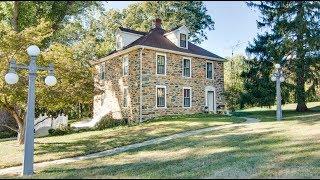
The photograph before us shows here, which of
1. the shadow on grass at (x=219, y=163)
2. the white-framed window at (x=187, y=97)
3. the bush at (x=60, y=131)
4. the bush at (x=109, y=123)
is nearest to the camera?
the shadow on grass at (x=219, y=163)

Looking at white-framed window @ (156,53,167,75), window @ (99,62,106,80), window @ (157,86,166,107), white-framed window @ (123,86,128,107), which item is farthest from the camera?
window @ (99,62,106,80)

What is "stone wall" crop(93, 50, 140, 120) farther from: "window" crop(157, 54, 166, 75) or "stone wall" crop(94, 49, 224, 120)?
"window" crop(157, 54, 166, 75)

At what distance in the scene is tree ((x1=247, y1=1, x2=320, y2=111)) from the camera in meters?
25.1

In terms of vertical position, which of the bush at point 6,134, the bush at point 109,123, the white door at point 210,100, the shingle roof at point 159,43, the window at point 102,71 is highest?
the shingle roof at point 159,43

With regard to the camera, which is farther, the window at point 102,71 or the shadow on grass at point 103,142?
the window at point 102,71

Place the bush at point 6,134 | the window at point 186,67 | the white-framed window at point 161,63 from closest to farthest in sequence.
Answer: the bush at point 6,134
the white-framed window at point 161,63
the window at point 186,67

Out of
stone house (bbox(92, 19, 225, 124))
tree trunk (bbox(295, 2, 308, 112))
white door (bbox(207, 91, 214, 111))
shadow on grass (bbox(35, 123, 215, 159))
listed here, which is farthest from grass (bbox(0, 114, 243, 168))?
tree trunk (bbox(295, 2, 308, 112))

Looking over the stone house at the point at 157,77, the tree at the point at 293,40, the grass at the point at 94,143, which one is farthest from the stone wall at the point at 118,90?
the tree at the point at 293,40

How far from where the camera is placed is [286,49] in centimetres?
2570

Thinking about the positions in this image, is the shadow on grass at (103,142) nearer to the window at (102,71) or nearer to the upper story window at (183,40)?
the upper story window at (183,40)

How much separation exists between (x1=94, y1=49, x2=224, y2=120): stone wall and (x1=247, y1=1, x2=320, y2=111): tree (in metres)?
3.98

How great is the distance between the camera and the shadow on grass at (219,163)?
27.0 ft

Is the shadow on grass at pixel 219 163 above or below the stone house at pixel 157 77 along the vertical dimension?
below

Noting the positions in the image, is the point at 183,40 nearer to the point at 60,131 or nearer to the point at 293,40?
the point at 293,40
